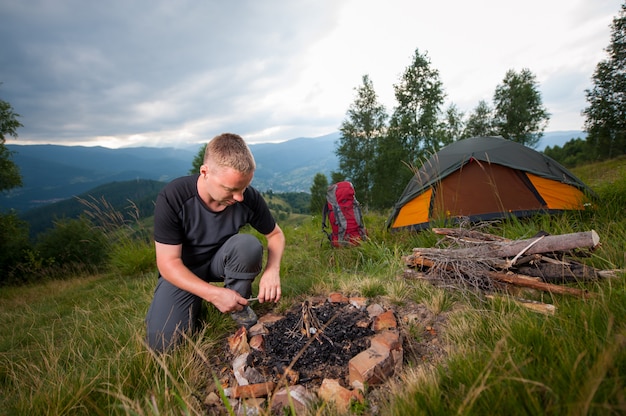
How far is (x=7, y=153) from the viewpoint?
15.2 m

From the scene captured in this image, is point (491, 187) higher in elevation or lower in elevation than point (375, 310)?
higher

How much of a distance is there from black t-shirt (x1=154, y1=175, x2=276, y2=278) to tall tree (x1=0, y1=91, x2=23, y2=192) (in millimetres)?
20214

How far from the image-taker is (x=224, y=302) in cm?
191

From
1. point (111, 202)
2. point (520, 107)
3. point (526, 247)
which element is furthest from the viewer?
point (111, 202)

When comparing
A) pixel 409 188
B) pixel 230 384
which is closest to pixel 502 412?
pixel 230 384

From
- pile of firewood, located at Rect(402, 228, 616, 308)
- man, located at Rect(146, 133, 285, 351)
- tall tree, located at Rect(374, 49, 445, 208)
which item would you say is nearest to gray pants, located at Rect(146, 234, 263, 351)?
man, located at Rect(146, 133, 285, 351)

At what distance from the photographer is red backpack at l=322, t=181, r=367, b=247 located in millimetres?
4621

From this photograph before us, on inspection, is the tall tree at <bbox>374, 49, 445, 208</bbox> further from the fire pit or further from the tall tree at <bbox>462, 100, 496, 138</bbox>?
the fire pit

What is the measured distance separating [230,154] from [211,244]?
2.89 ft

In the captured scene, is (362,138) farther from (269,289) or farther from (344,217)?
(269,289)

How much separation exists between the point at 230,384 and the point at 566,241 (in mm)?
2533

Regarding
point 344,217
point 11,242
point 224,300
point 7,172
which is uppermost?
point 7,172

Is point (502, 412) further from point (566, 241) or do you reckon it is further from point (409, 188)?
point (409, 188)

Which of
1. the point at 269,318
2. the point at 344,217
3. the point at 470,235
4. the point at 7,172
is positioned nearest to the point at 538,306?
the point at 470,235
